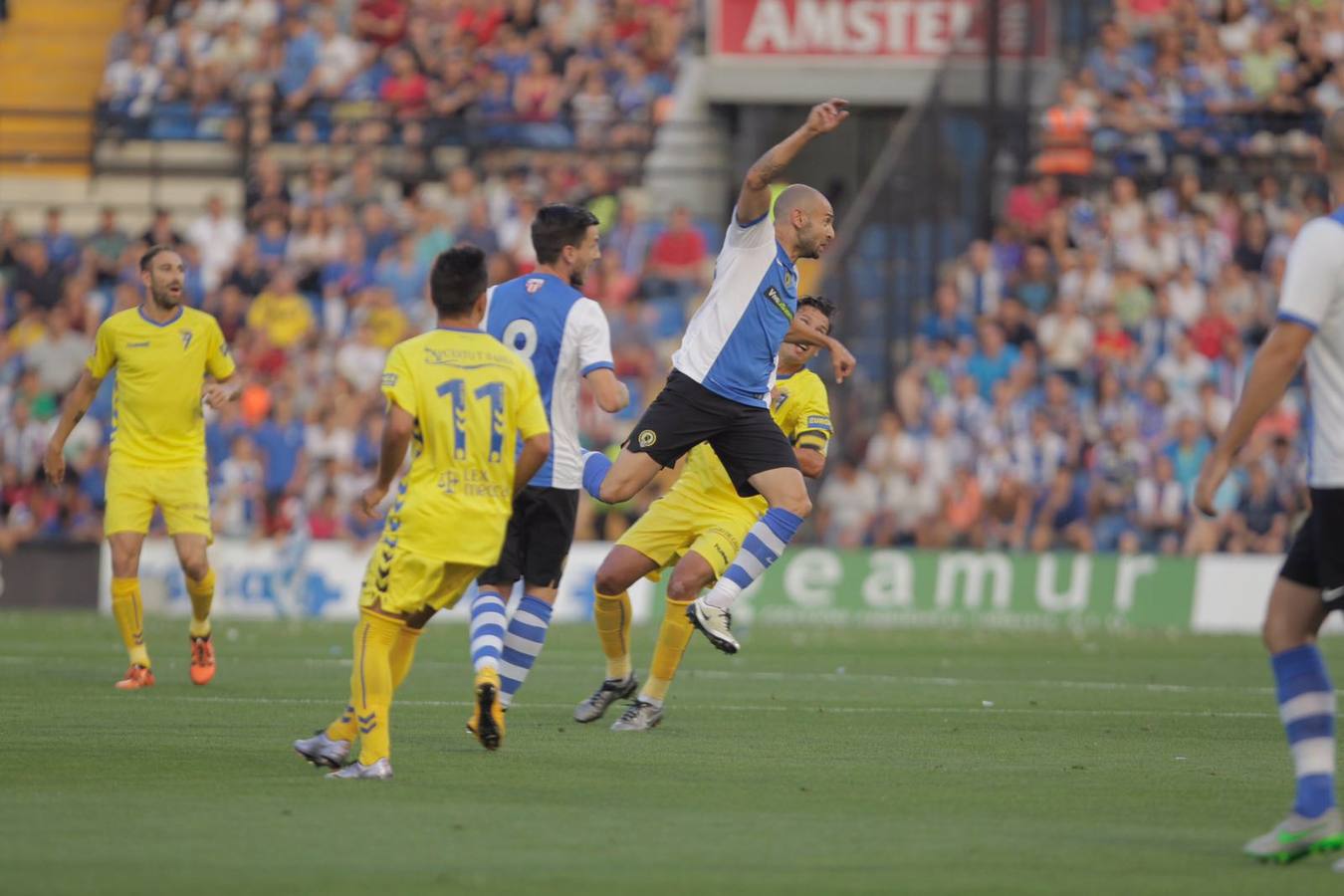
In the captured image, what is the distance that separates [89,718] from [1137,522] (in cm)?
1544

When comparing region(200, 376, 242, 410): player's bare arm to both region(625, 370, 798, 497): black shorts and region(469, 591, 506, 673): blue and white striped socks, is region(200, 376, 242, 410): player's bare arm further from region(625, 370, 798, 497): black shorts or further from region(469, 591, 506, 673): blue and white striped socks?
region(469, 591, 506, 673): blue and white striped socks

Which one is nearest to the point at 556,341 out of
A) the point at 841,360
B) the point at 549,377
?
the point at 549,377

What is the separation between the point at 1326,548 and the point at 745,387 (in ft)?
15.6

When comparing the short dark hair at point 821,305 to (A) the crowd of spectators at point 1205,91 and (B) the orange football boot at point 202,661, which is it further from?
(A) the crowd of spectators at point 1205,91

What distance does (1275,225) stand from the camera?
26.6 metres

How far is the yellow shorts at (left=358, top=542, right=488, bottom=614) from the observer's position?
872cm

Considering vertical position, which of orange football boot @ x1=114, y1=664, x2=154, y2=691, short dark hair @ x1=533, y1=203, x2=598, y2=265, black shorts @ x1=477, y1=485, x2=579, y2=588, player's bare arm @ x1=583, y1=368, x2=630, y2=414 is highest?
short dark hair @ x1=533, y1=203, x2=598, y2=265

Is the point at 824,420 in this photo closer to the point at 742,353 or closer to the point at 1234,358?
the point at 742,353

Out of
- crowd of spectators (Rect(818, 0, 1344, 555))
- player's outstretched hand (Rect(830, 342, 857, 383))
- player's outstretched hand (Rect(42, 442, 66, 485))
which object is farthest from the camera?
crowd of spectators (Rect(818, 0, 1344, 555))

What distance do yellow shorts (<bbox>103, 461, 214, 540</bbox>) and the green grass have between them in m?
1.01

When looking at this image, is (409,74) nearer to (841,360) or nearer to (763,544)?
(841,360)

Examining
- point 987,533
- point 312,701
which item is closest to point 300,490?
point 987,533

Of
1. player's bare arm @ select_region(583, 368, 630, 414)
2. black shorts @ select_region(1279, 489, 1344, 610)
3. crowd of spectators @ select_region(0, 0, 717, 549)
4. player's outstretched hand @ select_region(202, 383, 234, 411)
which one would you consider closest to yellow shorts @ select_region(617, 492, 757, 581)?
player's bare arm @ select_region(583, 368, 630, 414)

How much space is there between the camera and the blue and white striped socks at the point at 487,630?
980cm
